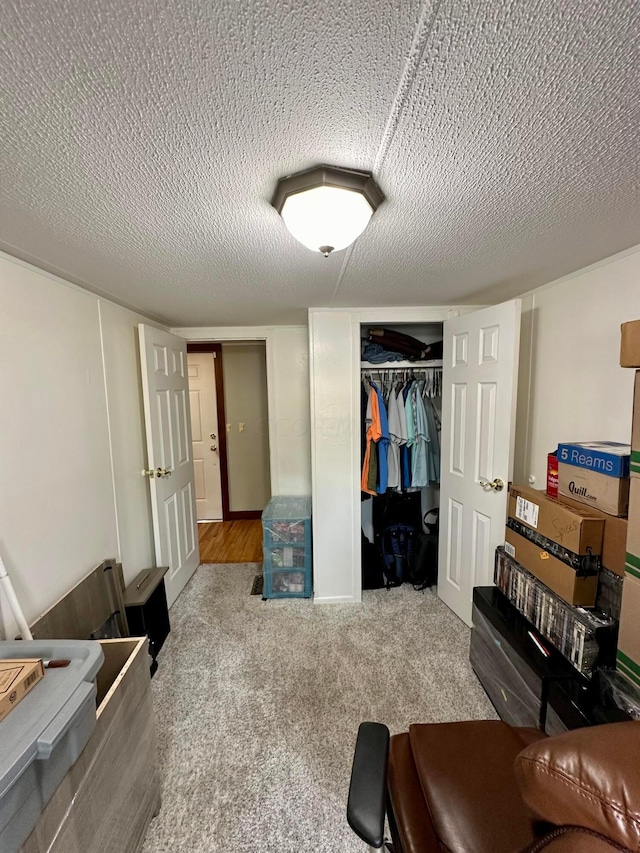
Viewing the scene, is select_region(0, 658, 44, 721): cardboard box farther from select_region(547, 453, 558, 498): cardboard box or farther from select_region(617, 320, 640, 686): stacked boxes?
select_region(547, 453, 558, 498): cardboard box

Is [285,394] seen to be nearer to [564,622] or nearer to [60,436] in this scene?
[60,436]

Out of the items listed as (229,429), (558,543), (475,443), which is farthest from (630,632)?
(229,429)

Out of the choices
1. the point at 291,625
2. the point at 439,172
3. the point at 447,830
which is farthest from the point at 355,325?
the point at 447,830

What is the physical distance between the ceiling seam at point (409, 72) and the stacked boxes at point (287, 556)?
220 centimetres

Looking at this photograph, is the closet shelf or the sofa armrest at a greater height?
the closet shelf

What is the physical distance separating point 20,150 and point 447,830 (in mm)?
1805

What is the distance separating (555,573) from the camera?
4.29 ft

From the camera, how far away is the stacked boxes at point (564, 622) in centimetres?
114

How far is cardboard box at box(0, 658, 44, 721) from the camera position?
769mm

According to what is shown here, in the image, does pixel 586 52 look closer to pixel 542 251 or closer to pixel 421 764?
pixel 542 251

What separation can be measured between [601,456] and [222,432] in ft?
11.4

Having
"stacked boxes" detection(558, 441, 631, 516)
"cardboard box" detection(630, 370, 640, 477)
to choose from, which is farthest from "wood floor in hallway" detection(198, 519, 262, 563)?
"cardboard box" detection(630, 370, 640, 477)

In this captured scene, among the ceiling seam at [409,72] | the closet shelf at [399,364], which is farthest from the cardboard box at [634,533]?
the closet shelf at [399,364]

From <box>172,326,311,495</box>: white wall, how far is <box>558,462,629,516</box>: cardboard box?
1907 millimetres
